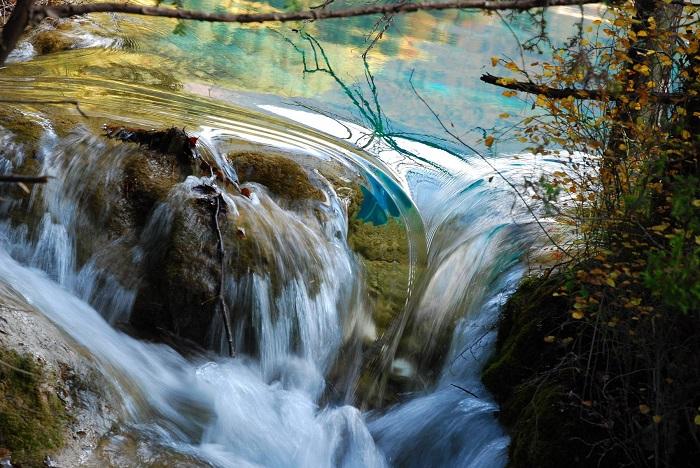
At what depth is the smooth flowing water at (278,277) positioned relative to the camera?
458 centimetres

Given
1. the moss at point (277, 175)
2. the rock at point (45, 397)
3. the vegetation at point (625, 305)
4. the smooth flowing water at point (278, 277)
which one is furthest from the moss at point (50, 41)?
the vegetation at point (625, 305)

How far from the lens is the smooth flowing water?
4582 millimetres

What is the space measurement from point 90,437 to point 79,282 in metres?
1.67

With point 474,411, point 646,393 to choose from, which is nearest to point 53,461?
point 474,411

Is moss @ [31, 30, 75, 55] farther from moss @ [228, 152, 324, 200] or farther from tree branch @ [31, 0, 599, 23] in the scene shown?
tree branch @ [31, 0, 599, 23]

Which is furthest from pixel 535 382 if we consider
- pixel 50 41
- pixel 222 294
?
pixel 50 41

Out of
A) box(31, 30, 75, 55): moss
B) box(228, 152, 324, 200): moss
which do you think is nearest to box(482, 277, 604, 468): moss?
box(228, 152, 324, 200): moss

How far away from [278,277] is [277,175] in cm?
108

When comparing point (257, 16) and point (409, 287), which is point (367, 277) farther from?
point (257, 16)

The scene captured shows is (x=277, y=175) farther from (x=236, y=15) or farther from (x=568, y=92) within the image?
(x=236, y=15)

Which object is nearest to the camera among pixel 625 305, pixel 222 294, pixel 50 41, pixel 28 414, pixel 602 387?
pixel 625 305

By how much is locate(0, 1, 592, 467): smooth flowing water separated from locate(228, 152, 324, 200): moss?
0.23 feet

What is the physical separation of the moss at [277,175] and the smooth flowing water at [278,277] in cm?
7

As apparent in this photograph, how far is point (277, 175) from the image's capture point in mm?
6254
